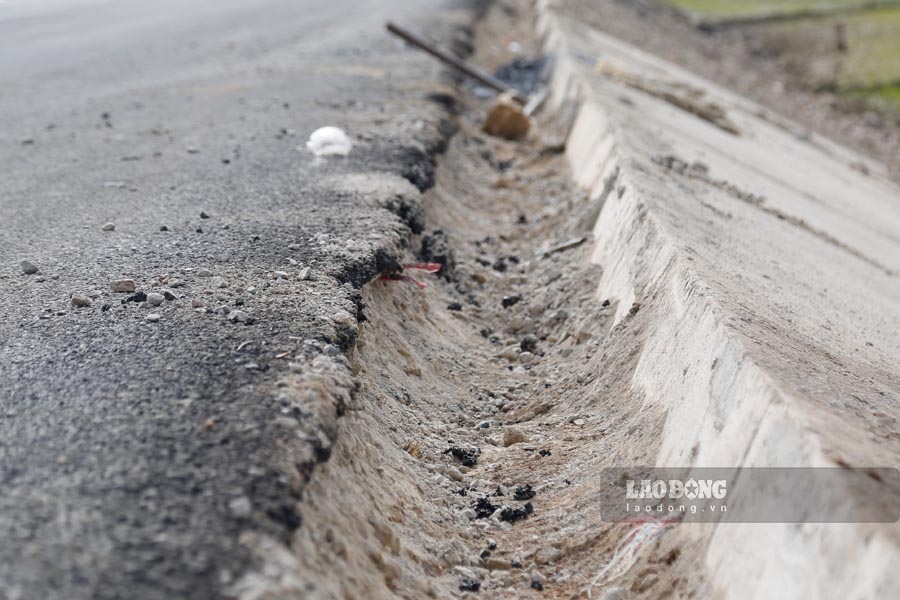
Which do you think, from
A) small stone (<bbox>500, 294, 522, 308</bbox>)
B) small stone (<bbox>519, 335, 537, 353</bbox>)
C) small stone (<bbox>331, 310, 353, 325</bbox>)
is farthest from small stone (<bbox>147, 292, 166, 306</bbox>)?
small stone (<bbox>500, 294, 522, 308</bbox>)

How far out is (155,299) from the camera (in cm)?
378

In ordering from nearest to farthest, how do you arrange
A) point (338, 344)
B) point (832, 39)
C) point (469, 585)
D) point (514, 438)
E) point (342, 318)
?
point (469, 585), point (338, 344), point (342, 318), point (514, 438), point (832, 39)

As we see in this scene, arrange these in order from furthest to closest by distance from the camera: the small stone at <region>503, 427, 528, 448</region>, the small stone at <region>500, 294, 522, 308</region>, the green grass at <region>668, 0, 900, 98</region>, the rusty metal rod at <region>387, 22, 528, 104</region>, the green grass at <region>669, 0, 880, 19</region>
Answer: the green grass at <region>669, 0, 880, 19</region> < the green grass at <region>668, 0, 900, 98</region> < the rusty metal rod at <region>387, 22, 528, 104</region> < the small stone at <region>500, 294, 522, 308</region> < the small stone at <region>503, 427, 528, 448</region>

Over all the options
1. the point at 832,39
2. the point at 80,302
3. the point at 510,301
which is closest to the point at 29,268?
the point at 80,302

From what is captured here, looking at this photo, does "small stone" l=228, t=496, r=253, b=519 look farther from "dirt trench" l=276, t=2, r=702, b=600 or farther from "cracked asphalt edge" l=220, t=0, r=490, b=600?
"dirt trench" l=276, t=2, r=702, b=600

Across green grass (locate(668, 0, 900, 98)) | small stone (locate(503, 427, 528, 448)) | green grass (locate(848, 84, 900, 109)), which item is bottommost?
small stone (locate(503, 427, 528, 448))

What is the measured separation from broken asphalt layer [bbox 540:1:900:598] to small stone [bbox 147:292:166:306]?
86.4 inches

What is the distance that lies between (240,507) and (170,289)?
5.52 feet

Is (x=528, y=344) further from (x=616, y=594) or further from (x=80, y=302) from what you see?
(x=80, y=302)

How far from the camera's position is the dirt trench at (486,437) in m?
3.00

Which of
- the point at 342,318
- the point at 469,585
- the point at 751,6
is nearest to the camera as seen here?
the point at 469,585

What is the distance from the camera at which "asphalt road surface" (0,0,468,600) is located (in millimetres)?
2441

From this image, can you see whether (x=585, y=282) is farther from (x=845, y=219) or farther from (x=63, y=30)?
(x=63, y=30)

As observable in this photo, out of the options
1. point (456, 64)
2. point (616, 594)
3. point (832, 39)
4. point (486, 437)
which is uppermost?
point (832, 39)
